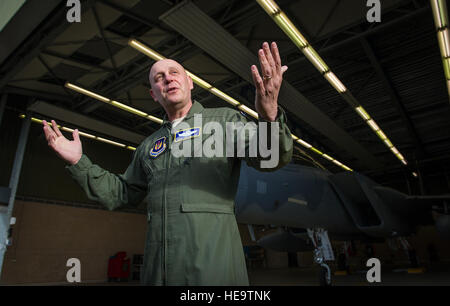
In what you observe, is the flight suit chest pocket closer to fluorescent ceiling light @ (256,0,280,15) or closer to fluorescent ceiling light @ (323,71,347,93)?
fluorescent ceiling light @ (256,0,280,15)

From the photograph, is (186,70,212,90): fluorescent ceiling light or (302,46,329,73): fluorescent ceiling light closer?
(302,46,329,73): fluorescent ceiling light

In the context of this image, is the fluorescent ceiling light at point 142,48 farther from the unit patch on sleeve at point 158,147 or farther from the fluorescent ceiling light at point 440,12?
the unit patch on sleeve at point 158,147

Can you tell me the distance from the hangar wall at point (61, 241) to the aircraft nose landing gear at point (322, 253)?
11.7 m

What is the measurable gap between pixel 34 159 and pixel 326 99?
13.2 meters

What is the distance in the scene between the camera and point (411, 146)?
17.0 m

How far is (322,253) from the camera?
599cm

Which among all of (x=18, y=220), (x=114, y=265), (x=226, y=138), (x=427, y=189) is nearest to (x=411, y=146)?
(x=427, y=189)

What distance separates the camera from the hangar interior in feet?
22.7

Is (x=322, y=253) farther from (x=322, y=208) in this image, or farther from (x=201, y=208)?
(x=201, y=208)

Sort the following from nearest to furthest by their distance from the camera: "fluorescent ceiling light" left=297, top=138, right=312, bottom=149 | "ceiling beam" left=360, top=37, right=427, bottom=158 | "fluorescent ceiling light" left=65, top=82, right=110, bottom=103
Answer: "ceiling beam" left=360, top=37, right=427, bottom=158
"fluorescent ceiling light" left=65, top=82, right=110, bottom=103
"fluorescent ceiling light" left=297, top=138, right=312, bottom=149

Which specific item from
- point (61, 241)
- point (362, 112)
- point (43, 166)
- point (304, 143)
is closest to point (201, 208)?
point (362, 112)

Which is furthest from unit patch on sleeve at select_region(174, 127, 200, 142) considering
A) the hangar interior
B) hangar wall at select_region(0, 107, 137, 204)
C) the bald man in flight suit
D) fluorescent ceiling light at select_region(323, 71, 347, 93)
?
hangar wall at select_region(0, 107, 137, 204)

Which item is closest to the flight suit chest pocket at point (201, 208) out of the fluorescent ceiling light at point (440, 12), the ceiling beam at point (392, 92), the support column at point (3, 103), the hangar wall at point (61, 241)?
the fluorescent ceiling light at point (440, 12)

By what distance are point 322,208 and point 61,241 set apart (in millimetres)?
12093
